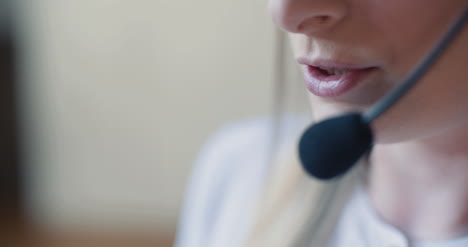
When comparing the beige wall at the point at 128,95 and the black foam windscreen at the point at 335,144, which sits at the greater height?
the beige wall at the point at 128,95

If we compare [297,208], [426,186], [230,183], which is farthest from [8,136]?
[426,186]

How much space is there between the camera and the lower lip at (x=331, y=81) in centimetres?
47

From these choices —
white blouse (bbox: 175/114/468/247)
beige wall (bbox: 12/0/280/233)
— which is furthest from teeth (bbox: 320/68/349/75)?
beige wall (bbox: 12/0/280/233)

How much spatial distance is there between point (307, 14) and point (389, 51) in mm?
73

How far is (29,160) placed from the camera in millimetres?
2066

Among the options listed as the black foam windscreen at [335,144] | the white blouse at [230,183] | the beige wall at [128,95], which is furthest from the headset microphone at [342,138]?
the beige wall at [128,95]

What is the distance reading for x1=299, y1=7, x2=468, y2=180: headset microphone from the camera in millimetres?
448

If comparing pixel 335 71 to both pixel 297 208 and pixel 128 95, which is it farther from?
pixel 128 95

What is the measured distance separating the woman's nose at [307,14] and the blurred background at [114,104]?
3.76 feet

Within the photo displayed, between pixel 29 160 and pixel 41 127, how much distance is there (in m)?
0.14

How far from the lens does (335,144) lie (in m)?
0.47

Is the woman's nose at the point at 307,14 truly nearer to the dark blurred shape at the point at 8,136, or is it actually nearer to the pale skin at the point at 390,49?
the pale skin at the point at 390,49

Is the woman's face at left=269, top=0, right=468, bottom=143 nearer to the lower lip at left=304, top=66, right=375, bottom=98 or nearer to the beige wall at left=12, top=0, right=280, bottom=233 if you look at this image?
the lower lip at left=304, top=66, right=375, bottom=98

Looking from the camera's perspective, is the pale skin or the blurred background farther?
the blurred background
